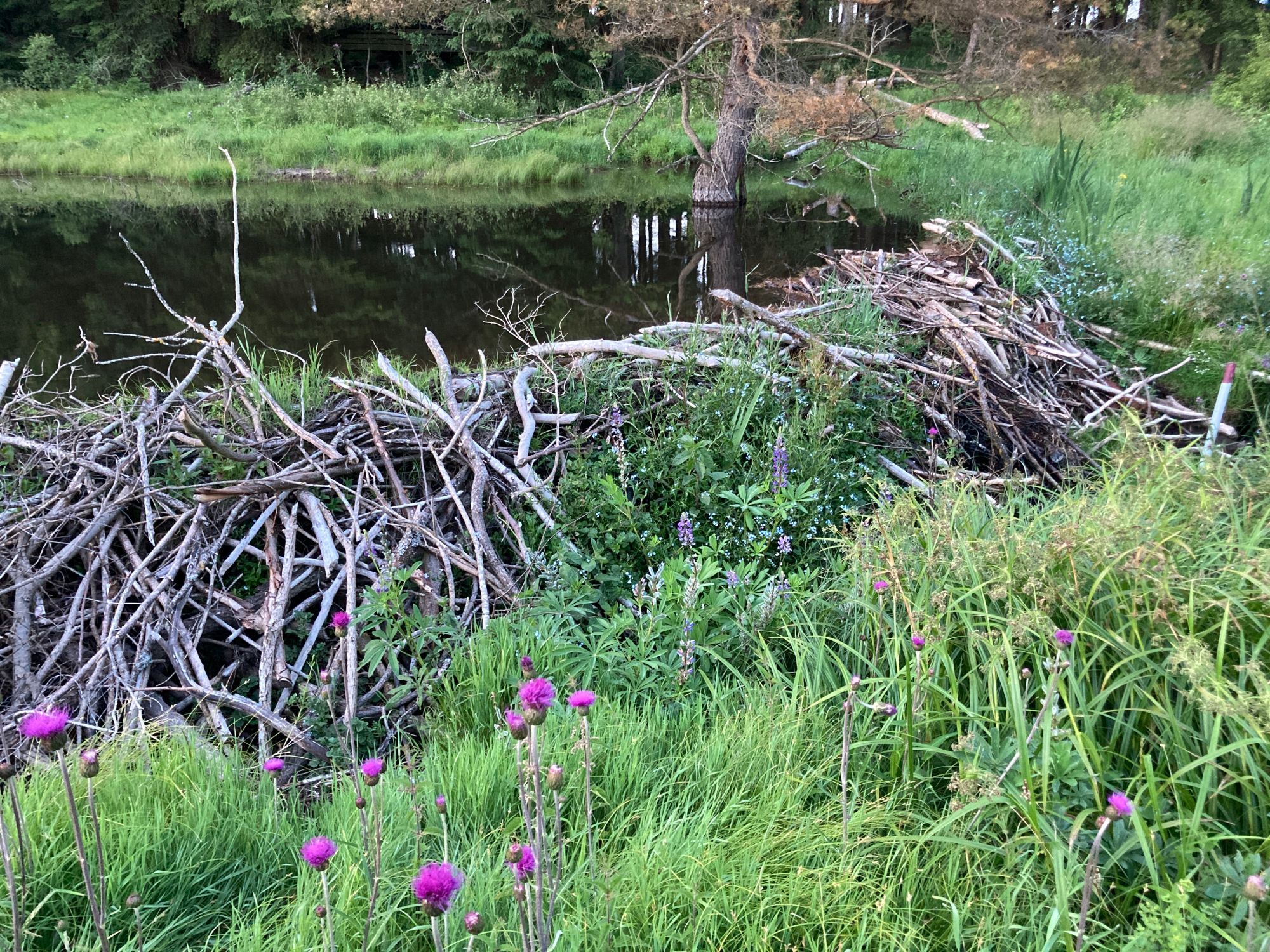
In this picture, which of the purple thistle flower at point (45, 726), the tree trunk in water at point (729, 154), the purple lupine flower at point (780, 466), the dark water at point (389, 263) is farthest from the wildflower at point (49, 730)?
the tree trunk in water at point (729, 154)

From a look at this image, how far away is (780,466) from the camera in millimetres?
3033

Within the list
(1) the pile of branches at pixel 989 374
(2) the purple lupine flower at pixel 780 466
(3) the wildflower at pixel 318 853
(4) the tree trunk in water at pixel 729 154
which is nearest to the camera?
(3) the wildflower at pixel 318 853

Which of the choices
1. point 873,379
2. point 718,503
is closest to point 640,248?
point 873,379

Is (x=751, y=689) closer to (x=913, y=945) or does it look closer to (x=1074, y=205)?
(x=913, y=945)

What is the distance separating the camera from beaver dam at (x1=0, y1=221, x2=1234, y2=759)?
254 centimetres

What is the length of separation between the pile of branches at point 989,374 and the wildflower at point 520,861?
229cm

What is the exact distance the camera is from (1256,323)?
5039 millimetres

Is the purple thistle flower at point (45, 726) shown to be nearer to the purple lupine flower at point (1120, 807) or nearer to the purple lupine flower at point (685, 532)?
the purple lupine flower at point (1120, 807)

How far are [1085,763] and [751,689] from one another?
2.75ft

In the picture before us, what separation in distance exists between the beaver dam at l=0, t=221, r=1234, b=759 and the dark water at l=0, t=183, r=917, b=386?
1.90 metres

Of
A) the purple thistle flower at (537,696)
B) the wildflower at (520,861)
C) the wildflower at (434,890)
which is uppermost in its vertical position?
the purple thistle flower at (537,696)

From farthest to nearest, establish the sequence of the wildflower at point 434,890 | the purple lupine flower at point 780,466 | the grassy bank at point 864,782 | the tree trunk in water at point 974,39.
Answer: the tree trunk in water at point 974,39 < the purple lupine flower at point 780,466 < the grassy bank at point 864,782 < the wildflower at point 434,890

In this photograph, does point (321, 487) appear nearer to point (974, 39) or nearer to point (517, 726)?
point (517, 726)

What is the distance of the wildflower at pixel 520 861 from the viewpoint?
1.05 m
